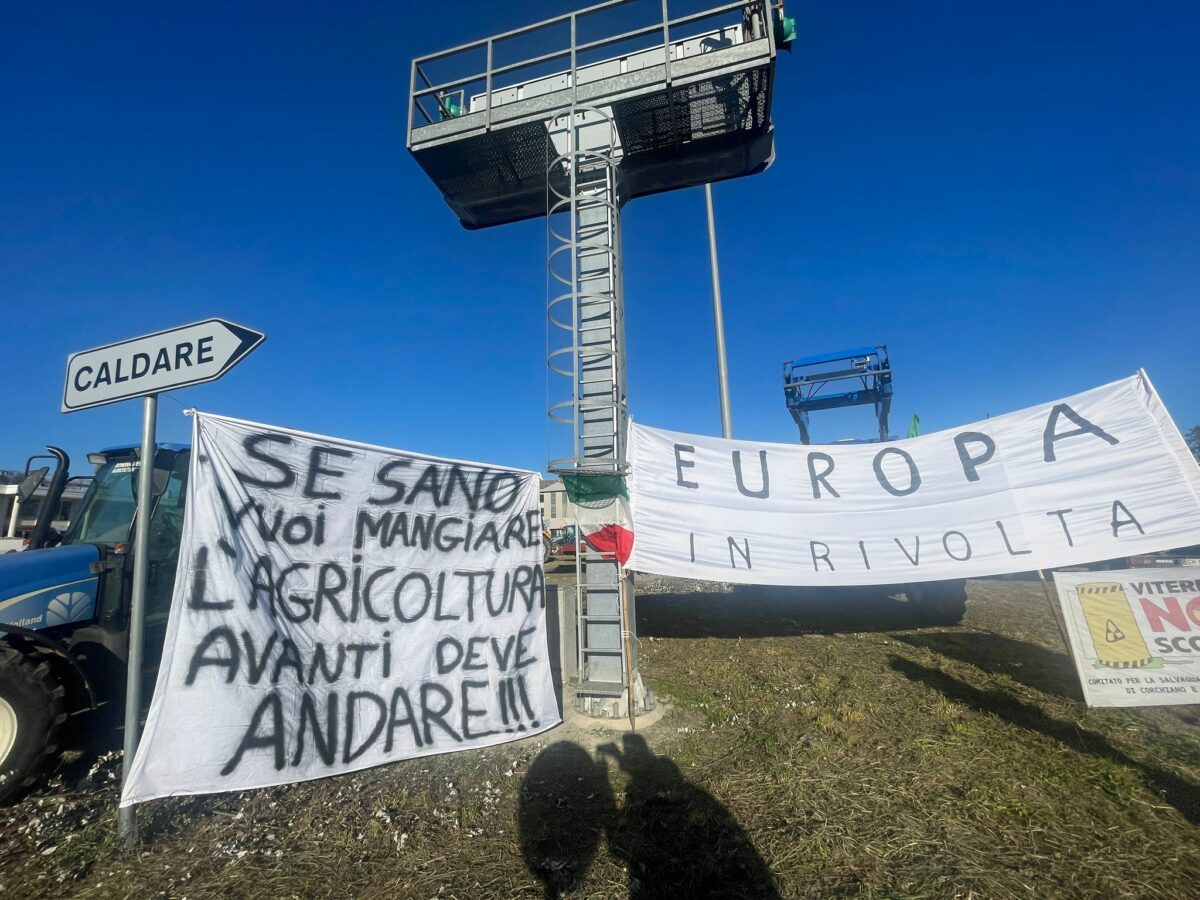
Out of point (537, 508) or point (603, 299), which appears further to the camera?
point (603, 299)

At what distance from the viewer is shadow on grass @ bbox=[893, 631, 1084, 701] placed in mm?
5410

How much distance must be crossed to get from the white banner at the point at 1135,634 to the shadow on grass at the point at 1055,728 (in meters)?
0.35

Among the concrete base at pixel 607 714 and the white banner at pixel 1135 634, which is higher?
the white banner at pixel 1135 634

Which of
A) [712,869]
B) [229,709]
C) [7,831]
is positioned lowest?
[712,869]

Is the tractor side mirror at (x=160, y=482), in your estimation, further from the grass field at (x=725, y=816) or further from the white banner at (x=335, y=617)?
the grass field at (x=725, y=816)

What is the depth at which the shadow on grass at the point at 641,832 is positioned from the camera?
105 inches

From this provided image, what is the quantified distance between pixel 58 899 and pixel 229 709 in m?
0.99

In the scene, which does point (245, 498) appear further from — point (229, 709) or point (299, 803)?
point (299, 803)

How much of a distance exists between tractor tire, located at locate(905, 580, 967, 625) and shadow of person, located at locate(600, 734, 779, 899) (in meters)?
7.07

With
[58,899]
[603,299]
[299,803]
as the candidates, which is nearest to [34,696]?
[58,899]

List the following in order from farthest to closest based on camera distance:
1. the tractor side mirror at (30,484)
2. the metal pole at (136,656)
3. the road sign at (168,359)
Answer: the tractor side mirror at (30,484) < the road sign at (168,359) < the metal pole at (136,656)

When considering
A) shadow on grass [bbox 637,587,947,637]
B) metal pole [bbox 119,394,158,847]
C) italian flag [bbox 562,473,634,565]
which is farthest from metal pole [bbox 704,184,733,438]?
metal pole [bbox 119,394,158,847]

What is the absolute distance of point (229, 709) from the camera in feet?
10.1

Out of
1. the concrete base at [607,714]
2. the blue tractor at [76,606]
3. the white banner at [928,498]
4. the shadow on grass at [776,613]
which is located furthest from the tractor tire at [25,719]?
the shadow on grass at [776,613]
